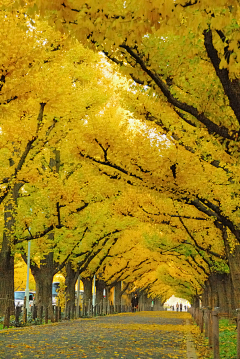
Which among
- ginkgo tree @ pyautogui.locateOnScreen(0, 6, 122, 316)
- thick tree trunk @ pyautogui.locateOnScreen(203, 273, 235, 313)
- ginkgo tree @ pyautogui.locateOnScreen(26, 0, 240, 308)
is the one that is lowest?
thick tree trunk @ pyautogui.locateOnScreen(203, 273, 235, 313)

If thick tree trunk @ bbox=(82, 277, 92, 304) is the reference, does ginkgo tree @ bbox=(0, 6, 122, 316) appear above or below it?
above

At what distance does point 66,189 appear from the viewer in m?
17.8

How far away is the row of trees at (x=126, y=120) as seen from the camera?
216 inches

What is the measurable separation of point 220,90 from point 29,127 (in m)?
6.88

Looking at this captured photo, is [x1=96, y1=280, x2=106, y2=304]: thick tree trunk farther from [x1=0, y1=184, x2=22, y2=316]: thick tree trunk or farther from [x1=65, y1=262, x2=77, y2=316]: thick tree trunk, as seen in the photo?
[x1=0, y1=184, x2=22, y2=316]: thick tree trunk

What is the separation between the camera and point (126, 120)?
549 inches

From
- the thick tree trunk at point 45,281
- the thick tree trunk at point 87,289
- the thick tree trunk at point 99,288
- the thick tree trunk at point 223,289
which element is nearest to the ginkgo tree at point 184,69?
the thick tree trunk at point 223,289

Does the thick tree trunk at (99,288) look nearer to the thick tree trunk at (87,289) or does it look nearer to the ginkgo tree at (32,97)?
the thick tree trunk at (87,289)

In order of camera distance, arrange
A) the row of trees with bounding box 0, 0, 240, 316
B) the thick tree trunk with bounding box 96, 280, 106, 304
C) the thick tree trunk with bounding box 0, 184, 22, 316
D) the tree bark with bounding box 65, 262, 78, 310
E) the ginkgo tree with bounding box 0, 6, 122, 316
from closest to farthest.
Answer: the row of trees with bounding box 0, 0, 240, 316 < the ginkgo tree with bounding box 0, 6, 122, 316 < the thick tree trunk with bounding box 0, 184, 22, 316 < the tree bark with bounding box 65, 262, 78, 310 < the thick tree trunk with bounding box 96, 280, 106, 304

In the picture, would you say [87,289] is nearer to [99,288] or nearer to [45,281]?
[99,288]

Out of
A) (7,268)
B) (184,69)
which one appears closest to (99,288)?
(7,268)

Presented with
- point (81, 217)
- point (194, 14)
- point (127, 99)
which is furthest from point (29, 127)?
point (81, 217)

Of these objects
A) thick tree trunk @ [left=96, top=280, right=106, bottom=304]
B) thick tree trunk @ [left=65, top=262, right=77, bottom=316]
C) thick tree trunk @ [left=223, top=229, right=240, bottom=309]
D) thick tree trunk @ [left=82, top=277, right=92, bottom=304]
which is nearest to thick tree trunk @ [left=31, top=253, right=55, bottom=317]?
thick tree trunk @ [left=65, top=262, right=77, bottom=316]

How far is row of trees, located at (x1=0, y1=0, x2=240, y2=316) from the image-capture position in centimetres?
548
